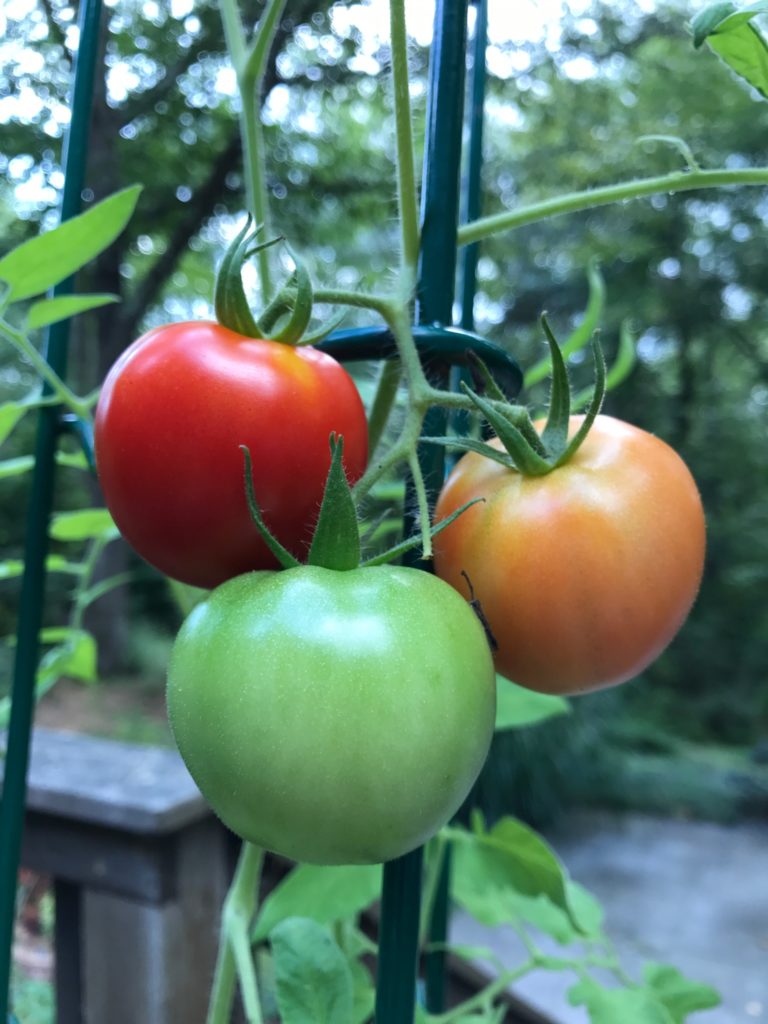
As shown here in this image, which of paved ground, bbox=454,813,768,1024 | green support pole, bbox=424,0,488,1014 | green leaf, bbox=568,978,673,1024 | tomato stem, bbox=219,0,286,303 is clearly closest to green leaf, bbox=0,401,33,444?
tomato stem, bbox=219,0,286,303

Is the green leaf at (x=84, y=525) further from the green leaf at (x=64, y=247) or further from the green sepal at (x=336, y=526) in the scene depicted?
the green sepal at (x=336, y=526)

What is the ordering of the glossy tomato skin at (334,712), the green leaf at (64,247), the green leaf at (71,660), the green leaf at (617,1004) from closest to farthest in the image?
the glossy tomato skin at (334,712) → the green leaf at (64,247) → the green leaf at (617,1004) → the green leaf at (71,660)

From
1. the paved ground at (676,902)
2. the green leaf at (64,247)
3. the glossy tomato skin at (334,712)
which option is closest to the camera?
the glossy tomato skin at (334,712)

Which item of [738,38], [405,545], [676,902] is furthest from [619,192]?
[676,902]

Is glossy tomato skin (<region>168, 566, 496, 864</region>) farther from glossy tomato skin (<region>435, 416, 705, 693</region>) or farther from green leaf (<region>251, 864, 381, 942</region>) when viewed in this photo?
green leaf (<region>251, 864, 381, 942</region>)

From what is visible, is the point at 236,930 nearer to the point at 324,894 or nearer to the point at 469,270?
the point at 324,894

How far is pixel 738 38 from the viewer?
254 millimetres

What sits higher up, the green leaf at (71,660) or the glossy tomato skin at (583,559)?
the glossy tomato skin at (583,559)

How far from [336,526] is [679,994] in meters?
0.41

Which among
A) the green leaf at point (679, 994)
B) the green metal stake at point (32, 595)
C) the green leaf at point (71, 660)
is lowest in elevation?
the green leaf at point (679, 994)

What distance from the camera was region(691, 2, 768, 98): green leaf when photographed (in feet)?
0.76

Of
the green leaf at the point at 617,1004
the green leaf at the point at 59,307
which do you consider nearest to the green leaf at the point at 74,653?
the green leaf at the point at 59,307

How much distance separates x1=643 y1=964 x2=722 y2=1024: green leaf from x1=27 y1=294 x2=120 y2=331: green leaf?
18.0 inches

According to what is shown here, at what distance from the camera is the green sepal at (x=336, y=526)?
7.7 inches
